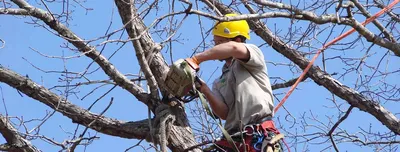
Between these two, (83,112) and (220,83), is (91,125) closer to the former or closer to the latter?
(83,112)

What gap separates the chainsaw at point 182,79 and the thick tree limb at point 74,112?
39 cm

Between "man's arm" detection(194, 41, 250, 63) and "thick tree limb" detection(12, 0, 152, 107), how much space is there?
770 millimetres

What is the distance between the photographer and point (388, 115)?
20.9 feet

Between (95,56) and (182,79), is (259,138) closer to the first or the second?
(182,79)

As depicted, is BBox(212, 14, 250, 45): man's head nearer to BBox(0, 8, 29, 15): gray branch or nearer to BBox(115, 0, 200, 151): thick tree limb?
BBox(115, 0, 200, 151): thick tree limb

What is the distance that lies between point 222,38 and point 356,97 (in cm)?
159

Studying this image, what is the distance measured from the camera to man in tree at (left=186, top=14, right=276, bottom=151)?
4.97 metres

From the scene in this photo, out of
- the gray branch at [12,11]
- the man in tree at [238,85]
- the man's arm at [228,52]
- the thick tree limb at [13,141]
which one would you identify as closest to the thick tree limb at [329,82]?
the man in tree at [238,85]

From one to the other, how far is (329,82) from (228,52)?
1869 mm

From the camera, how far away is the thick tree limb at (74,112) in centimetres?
555

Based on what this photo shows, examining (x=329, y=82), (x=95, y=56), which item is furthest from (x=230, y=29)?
(x=329, y=82)

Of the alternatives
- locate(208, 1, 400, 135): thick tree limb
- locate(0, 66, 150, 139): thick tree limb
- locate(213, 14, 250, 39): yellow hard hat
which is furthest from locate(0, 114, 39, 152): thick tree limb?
locate(208, 1, 400, 135): thick tree limb

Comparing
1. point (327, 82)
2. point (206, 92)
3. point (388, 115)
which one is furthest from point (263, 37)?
point (206, 92)

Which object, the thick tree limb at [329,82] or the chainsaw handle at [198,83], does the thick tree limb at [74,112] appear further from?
the thick tree limb at [329,82]
